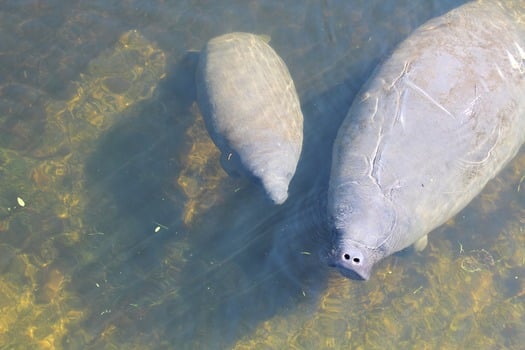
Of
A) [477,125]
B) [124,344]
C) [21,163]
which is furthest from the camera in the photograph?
[21,163]

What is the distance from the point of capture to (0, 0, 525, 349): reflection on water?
641 cm

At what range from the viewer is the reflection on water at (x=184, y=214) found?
6.41 m

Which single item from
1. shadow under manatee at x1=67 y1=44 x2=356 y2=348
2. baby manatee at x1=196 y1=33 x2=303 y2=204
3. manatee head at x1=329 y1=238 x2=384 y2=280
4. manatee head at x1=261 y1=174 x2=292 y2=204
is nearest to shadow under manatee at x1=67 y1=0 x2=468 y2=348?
shadow under manatee at x1=67 y1=44 x2=356 y2=348

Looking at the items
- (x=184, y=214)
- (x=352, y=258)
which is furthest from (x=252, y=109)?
(x=352, y=258)

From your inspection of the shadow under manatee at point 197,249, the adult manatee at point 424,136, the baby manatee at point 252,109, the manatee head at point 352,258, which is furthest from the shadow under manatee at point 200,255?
the manatee head at point 352,258

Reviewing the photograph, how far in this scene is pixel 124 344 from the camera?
20.9 feet

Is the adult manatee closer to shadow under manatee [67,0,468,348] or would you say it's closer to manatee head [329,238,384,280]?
manatee head [329,238,384,280]

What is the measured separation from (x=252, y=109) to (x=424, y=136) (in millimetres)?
1741

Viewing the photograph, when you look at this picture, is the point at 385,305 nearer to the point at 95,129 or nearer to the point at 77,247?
the point at 77,247

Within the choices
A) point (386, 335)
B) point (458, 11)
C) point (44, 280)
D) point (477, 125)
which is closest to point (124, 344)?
point (44, 280)

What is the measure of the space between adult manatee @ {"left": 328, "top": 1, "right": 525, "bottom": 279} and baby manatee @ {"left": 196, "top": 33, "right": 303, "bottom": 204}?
53 centimetres

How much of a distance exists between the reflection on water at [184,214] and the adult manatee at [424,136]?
958mm

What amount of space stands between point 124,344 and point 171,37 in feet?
12.6

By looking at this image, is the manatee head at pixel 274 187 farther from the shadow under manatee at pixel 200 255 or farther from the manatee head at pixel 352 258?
the manatee head at pixel 352 258
